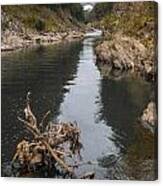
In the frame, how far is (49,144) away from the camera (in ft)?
9.09

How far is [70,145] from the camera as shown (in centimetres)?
275

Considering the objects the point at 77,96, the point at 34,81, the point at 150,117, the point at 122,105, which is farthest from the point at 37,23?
the point at 150,117

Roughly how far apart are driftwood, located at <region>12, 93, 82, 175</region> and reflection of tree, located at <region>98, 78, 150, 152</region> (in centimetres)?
16

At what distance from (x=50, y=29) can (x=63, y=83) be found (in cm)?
26

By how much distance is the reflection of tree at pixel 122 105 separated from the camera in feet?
8.89

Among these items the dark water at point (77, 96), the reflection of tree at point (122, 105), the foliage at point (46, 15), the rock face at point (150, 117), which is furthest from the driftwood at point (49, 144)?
the foliage at point (46, 15)

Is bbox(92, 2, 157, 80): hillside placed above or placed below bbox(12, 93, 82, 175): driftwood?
above

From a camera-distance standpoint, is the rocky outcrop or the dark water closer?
the dark water

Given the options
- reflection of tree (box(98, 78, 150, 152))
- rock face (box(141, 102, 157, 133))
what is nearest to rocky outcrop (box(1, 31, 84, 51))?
reflection of tree (box(98, 78, 150, 152))

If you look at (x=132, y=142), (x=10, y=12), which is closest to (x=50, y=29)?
(x=10, y=12)

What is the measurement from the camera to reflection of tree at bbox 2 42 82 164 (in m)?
2.81

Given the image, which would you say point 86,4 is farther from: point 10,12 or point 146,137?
point 146,137

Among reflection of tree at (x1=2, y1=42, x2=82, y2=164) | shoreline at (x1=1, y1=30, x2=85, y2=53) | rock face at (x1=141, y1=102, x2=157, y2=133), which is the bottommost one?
rock face at (x1=141, y1=102, x2=157, y2=133)

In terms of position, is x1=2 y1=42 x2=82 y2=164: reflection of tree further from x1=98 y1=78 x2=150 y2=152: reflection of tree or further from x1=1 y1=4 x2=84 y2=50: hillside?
x1=98 y1=78 x2=150 y2=152: reflection of tree
